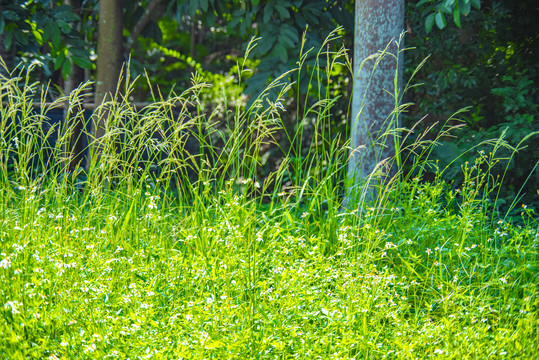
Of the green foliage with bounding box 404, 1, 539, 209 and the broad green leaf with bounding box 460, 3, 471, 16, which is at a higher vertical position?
the broad green leaf with bounding box 460, 3, 471, 16

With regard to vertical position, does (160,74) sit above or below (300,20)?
below

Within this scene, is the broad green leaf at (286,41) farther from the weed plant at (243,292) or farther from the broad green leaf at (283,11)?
the weed plant at (243,292)

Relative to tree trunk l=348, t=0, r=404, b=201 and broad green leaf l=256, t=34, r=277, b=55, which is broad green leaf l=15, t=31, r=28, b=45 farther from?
tree trunk l=348, t=0, r=404, b=201

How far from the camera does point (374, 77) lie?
3.80 m

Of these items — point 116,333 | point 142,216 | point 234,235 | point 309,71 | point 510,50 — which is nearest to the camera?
point 116,333

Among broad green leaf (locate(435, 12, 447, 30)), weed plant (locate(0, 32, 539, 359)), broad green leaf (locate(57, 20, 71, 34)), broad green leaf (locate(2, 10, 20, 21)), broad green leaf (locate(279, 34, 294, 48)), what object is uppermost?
broad green leaf (locate(2, 10, 20, 21))

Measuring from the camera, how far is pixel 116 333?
2.23 meters

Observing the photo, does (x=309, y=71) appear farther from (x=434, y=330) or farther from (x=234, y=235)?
(x=434, y=330)

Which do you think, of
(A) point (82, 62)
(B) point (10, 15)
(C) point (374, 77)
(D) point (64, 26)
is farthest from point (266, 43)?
(B) point (10, 15)

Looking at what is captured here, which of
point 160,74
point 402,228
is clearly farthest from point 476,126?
point 160,74

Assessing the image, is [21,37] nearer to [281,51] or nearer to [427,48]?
[281,51]

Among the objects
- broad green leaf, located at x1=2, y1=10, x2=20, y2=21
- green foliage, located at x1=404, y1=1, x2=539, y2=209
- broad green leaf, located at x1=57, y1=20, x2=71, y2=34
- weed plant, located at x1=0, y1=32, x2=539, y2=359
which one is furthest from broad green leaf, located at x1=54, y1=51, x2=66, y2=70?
green foliage, located at x1=404, y1=1, x2=539, y2=209

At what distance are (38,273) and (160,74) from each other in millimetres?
7092

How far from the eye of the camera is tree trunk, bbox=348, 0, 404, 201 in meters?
3.74
